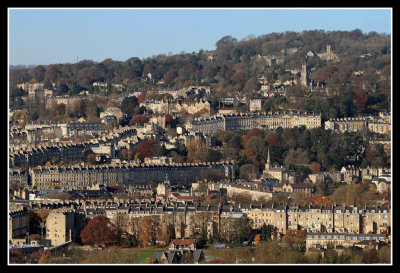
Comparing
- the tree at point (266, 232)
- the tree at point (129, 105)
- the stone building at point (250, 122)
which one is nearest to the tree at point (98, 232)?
the tree at point (266, 232)

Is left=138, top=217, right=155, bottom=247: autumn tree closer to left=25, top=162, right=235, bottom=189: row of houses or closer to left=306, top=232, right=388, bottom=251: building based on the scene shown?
left=306, top=232, right=388, bottom=251: building

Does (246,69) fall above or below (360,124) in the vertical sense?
above

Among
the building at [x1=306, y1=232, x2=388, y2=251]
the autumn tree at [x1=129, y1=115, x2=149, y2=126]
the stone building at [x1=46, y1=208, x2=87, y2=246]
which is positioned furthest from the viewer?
the autumn tree at [x1=129, y1=115, x2=149, y2=126]

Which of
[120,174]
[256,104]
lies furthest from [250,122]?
[120,174]

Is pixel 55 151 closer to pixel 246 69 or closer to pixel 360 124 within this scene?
pixel 360 124

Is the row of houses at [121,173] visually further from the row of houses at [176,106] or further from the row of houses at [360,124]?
the row of houses at [176,106]

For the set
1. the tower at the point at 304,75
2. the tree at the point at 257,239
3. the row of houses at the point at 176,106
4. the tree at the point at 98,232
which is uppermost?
the tower at the point at 304,75

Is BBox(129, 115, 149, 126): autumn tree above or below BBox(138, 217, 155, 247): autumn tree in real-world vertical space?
above

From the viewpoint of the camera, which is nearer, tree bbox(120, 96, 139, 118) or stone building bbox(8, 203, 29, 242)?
stone building bbox(8, 203, 29, 242)

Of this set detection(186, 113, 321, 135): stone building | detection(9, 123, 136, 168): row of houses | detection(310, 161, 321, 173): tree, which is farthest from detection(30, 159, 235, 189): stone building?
detection(186, 113, 321, 135): stone building
